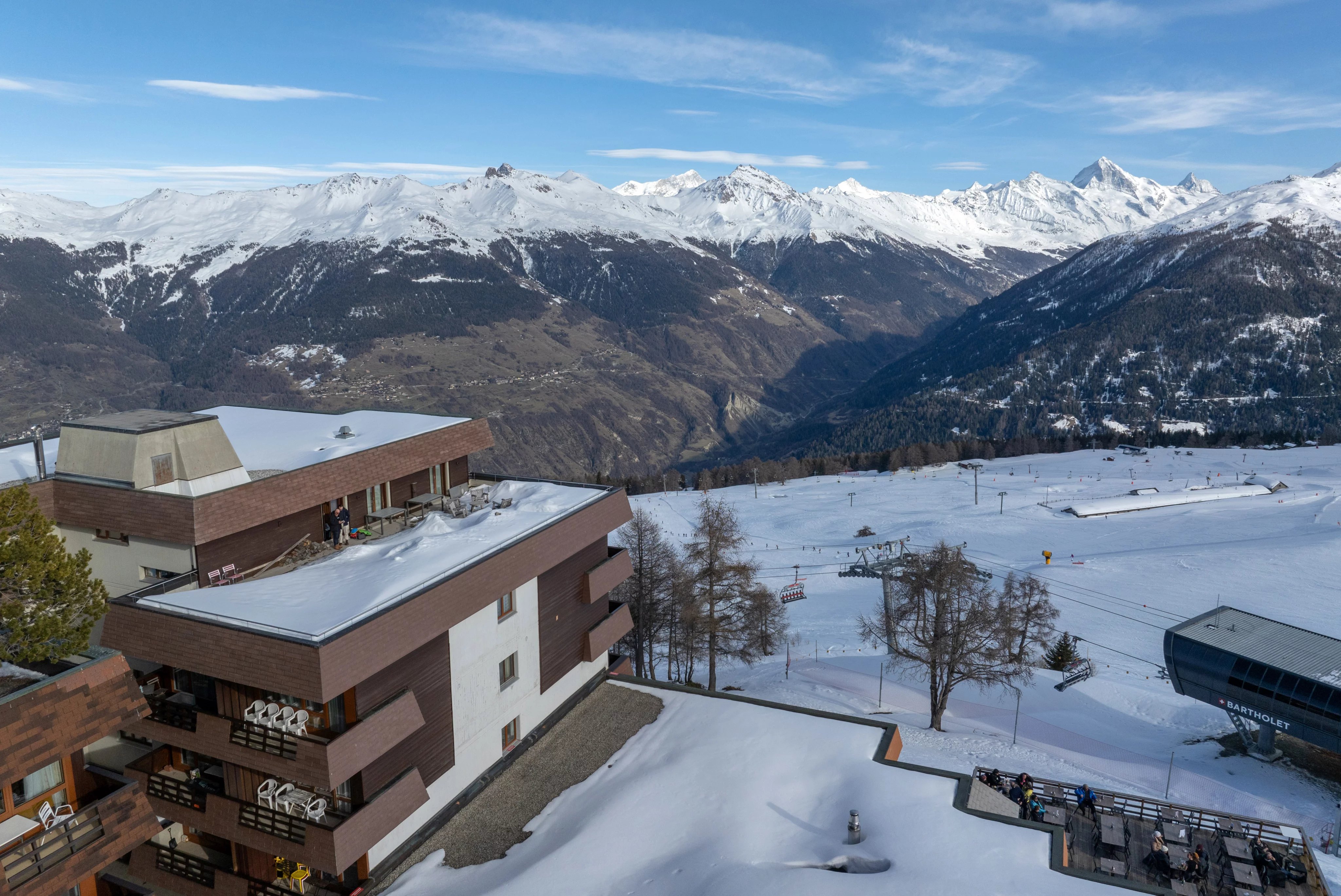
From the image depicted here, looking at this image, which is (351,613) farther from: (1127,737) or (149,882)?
(1127,737)

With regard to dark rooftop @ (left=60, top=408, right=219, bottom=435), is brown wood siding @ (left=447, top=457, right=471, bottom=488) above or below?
below

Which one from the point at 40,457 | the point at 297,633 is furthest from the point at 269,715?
the point at 40,457

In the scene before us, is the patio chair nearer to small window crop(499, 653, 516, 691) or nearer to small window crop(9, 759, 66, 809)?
small window crop(9, 759, 66, 809)

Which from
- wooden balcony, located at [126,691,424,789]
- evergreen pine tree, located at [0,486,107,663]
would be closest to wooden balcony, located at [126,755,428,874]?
wooden balcony, located at [126,691,424,789]

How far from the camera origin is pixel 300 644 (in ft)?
63.4

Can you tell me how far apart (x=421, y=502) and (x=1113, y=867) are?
90.0ft

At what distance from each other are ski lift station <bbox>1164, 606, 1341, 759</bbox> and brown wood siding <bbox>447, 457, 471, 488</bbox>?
3532cm

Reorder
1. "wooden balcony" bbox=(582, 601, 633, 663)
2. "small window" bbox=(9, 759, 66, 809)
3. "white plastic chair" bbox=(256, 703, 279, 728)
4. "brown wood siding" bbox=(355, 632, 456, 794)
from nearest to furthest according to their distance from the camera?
1. "small window" bbox=(9, 759, 66, 809)
2. "white plastic chair" bbox=(256, 703, 279, 728)
3. "brown wood siding" bbox=(355, 632, 456, 794)
4. "wooden balcony" bbox=(582, 601, 633, 663)

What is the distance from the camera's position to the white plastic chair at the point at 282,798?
21.2 metres

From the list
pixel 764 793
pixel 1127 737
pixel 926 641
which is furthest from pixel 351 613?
pixel 1127 737

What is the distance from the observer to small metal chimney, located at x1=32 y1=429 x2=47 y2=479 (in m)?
24.9

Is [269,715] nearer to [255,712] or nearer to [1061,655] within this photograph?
[255,712]

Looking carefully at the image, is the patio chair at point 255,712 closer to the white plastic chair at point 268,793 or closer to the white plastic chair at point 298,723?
the white plastic chair at point 298,723

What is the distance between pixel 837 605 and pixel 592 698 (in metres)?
44.8
